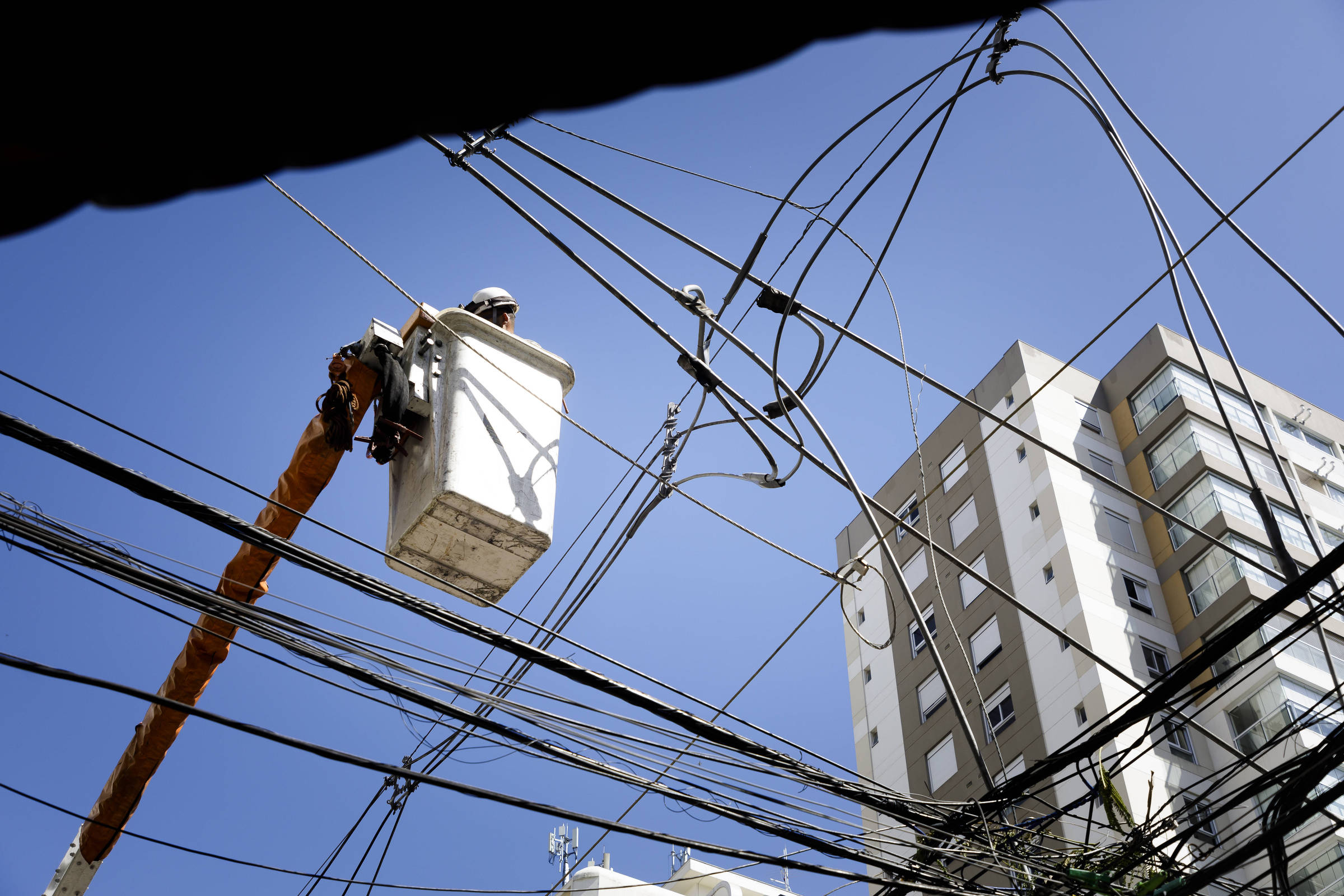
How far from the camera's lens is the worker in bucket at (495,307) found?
26.0 feet

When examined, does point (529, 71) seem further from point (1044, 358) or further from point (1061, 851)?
point (1044, 358)

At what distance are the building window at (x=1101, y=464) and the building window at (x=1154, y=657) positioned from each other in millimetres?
5132

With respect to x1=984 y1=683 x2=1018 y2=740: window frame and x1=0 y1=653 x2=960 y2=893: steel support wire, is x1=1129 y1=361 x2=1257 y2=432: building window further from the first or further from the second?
x1=0 y1=653 x2=960 y2=893: steel support wire

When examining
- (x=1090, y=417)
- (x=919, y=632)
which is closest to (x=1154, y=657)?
(x=919, y=632)

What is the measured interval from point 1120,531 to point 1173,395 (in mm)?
3927

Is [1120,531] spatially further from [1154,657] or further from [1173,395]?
[1173,395]

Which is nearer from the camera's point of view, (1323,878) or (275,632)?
(275,632)

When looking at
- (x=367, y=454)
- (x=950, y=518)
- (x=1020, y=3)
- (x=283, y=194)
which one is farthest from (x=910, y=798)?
(x=950, y=518)

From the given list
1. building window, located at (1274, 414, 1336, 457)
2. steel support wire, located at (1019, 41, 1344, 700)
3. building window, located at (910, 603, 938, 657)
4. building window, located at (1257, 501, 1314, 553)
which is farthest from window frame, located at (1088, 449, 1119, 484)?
steel support wire, located at (1019, 41, 1344, 700)

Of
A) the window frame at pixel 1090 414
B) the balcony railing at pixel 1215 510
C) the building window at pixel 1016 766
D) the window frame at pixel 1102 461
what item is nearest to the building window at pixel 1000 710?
the building window at pixel 1016 766

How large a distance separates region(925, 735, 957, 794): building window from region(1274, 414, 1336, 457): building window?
12.8 meters

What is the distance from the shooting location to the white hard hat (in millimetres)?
7922

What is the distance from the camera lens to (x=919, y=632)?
2916cm

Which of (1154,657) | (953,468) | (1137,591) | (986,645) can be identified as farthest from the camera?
(953,468)
